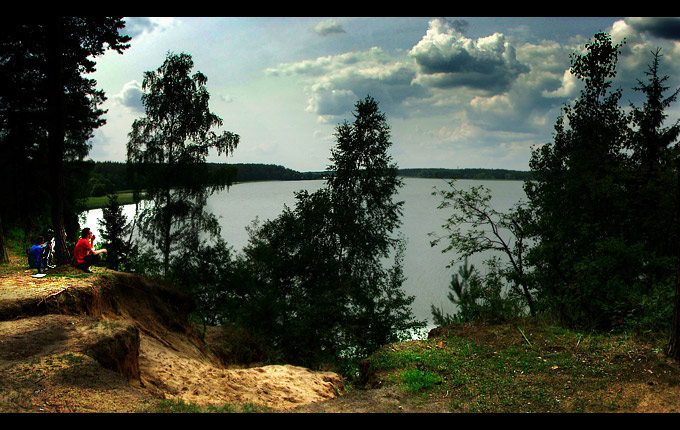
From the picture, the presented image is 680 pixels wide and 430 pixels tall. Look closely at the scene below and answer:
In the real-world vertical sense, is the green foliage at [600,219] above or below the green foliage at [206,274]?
above

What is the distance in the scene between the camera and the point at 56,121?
10.4 metres

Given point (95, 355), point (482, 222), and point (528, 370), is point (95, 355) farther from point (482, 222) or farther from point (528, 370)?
point (482, 222)

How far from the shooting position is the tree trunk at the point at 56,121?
33.8ft

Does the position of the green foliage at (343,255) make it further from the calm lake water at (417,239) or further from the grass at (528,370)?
the grass at (528,370)

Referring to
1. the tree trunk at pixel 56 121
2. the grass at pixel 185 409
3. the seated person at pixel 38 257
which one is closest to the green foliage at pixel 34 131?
the tree trunk at pixel 56 121

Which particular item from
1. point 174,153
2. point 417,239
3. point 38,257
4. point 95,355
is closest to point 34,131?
point 174,153

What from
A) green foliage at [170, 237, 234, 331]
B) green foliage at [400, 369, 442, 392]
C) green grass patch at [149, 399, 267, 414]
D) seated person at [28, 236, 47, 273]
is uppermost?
seated person at [28, 236, 47, 273]

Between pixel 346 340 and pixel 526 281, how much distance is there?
7380 millimetres

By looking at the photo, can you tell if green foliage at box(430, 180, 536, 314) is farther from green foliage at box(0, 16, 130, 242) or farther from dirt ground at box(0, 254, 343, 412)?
green foliage at box(0, 16, 130, 242)

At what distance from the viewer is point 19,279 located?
349 inches

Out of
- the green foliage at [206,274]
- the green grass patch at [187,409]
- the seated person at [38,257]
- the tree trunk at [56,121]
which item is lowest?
the green foliage at [206,274]

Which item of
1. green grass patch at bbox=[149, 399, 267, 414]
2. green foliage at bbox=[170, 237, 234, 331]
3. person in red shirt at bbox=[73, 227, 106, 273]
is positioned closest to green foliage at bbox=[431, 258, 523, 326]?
green grass patch at bbox=[149, 399, 267, 414]

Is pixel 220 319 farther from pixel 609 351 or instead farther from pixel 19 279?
pixel 609 351

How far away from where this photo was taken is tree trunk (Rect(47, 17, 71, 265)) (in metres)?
10.3
